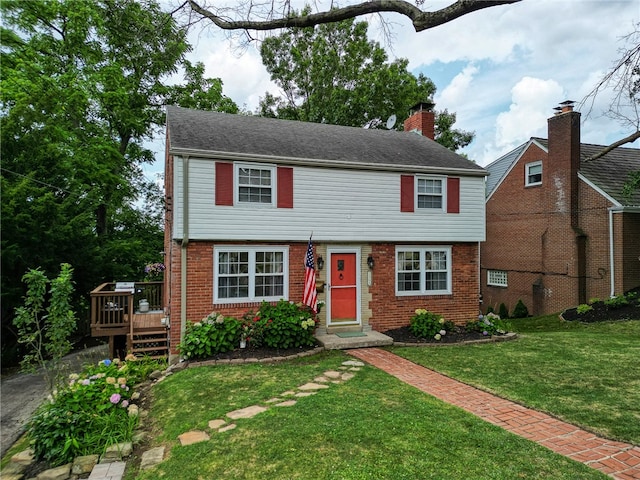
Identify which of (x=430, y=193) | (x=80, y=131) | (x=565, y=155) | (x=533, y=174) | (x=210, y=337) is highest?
(x=80, y=131)

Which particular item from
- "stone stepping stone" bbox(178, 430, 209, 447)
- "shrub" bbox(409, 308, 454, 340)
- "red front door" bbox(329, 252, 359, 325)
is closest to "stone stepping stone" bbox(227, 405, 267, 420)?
"stone stepping stone" bbox(178, 430, 209, 447)

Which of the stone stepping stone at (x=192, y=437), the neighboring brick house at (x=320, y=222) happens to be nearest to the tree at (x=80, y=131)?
the neighboring brick house at (x=320, y=222)

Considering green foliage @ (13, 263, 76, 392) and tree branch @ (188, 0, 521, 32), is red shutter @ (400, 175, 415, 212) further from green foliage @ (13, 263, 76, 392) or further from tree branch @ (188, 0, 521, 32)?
green foliage @ (13, 263, 76, 392)

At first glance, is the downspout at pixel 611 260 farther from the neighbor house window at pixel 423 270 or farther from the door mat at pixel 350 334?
the door mat at pixel 350 334

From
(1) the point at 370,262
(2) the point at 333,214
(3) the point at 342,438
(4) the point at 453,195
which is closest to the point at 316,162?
(2) the point at 333,214

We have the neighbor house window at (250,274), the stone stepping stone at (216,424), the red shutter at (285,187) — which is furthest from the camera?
the red shutter at (285,187)

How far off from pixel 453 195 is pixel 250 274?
6.27m

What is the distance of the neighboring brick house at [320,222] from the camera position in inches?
344

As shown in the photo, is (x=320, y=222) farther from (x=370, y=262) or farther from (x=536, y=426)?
(x=536, y=426)

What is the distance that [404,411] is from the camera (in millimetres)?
4902

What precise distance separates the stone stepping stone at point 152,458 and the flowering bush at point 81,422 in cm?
67

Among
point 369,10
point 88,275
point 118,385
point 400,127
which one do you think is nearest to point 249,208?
point 118,385

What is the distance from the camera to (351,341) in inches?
352

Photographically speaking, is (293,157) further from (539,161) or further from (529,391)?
(539,161)
